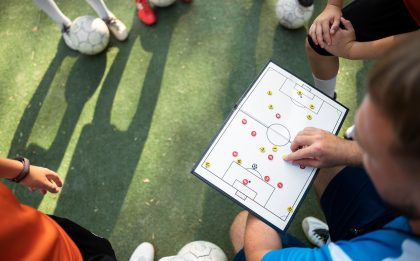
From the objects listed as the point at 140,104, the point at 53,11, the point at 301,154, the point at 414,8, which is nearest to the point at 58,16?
the point at 53,11

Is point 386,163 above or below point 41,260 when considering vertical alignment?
above

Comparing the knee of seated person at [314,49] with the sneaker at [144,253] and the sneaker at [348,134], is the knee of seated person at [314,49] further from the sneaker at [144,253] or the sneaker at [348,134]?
the sneaker at [144,253]

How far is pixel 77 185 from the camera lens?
1521 mm

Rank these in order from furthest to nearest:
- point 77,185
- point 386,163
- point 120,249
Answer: point 77,185 → point 120,249 → point 386,163

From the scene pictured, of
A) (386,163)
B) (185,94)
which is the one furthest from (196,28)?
(386,163)

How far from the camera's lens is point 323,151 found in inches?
35.8

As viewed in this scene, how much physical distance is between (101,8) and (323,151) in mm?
1319

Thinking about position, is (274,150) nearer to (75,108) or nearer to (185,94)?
(185,94)

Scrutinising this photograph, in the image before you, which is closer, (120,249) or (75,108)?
(120,249)

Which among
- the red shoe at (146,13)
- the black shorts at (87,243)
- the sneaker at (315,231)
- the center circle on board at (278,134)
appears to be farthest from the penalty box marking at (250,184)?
the red shoe at (146,13)

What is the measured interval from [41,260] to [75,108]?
970mm

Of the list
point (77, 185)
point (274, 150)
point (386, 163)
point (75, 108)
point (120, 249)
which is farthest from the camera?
point (75, 108)

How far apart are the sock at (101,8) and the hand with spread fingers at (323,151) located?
124 cm

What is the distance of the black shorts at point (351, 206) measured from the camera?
2.94 feet
